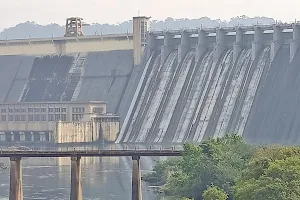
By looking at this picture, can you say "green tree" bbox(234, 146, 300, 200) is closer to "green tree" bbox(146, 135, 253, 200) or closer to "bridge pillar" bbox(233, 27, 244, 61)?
"green tree" bbox(146, 135, 253, 200)

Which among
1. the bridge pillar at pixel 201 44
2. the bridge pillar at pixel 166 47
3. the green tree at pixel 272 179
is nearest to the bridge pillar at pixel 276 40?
the bridge pillar at pixel 201 44

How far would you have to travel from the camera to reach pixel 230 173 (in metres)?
59.1

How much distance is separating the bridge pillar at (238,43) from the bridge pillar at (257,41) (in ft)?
7.14

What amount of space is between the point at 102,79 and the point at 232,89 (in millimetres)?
19994

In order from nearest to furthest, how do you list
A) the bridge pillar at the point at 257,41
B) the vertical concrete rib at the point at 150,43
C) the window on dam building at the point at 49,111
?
1. the bridge pillar at the point at 257,41
2. the window on dam building at the point at 49,111
3. the vertical concrete rib at the point at 150,43

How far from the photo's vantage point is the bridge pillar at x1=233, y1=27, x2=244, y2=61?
104 m

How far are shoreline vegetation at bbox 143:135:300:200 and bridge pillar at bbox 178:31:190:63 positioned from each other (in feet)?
109

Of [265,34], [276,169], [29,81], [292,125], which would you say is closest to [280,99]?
[292,125]

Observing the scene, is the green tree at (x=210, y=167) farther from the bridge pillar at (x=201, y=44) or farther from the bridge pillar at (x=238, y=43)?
the bridge pillar at (x=201, y=44)

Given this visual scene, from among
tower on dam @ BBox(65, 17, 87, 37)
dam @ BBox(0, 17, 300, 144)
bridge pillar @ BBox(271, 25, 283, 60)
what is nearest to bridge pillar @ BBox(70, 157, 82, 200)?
dam @ BBox(0, 17, 300, 144)

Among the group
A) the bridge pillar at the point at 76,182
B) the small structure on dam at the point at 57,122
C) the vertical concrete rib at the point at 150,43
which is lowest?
the bridge pillar at the point at 76,182

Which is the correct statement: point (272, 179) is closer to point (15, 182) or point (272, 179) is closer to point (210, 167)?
point (210, 167)

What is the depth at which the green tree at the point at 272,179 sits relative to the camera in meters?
45.5

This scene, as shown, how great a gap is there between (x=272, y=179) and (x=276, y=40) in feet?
178
